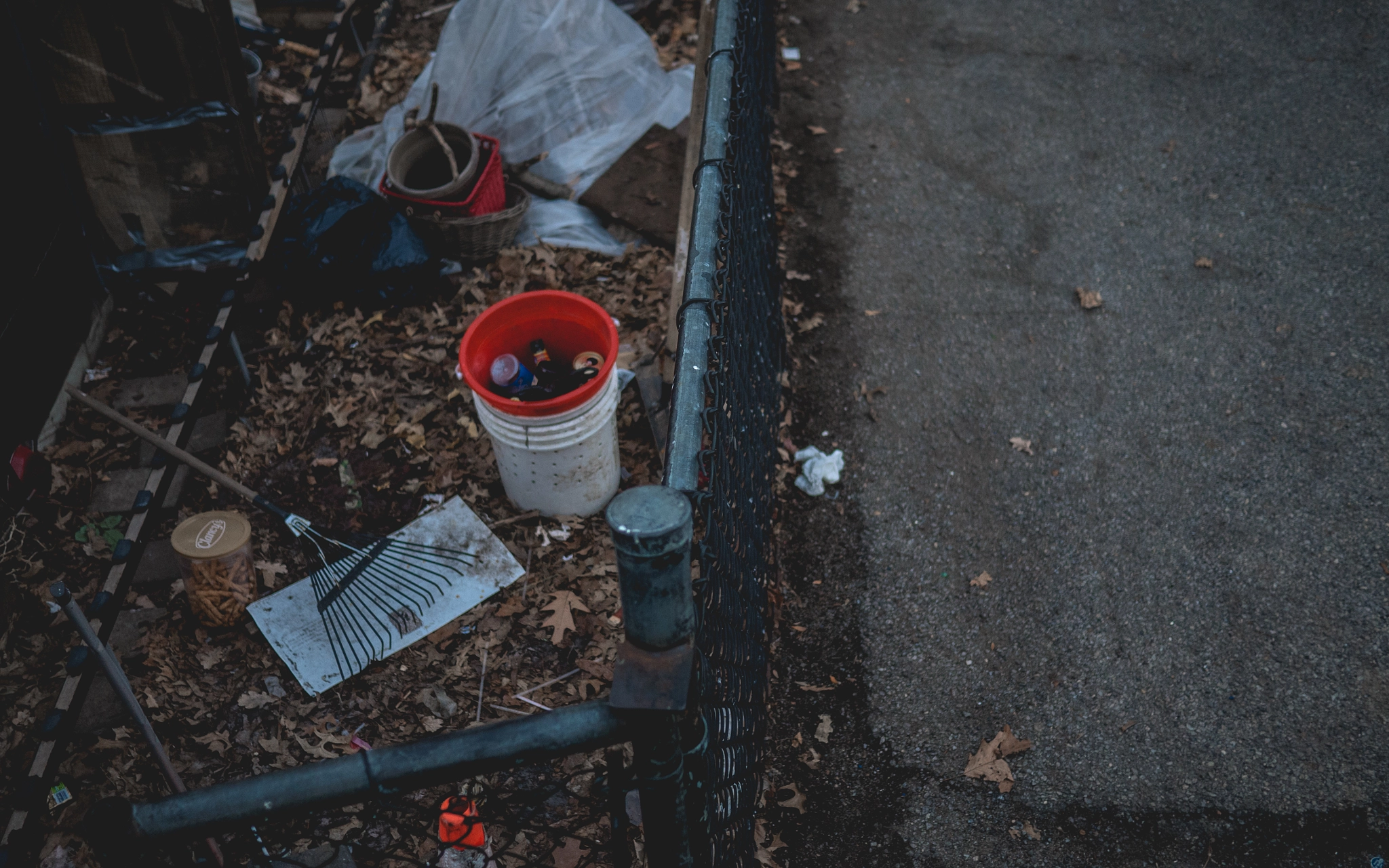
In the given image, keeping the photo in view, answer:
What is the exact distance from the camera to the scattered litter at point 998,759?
139 inches

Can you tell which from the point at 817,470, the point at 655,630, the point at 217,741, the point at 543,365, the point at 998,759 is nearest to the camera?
the point at 655,630

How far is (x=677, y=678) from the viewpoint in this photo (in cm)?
150

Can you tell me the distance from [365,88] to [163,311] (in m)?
2.74

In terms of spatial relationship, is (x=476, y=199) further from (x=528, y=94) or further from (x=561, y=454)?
(x=561, y=454)

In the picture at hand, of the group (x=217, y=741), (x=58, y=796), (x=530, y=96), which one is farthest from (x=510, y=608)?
(x=530, y=96)

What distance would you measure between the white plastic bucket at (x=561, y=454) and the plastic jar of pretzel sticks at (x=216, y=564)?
1292 mm

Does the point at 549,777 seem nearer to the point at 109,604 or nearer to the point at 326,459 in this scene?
the point at 109,604

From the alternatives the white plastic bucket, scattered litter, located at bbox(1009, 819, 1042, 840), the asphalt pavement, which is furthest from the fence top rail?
scattered litter, located at bbox(1009, 819, 1042, 840)

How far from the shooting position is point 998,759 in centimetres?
359

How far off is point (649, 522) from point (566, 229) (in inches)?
195


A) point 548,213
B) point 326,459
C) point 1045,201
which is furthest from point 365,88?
point 1045,201

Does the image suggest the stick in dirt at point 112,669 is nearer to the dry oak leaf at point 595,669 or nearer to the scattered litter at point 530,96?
the dry oak leaf at point 595,669

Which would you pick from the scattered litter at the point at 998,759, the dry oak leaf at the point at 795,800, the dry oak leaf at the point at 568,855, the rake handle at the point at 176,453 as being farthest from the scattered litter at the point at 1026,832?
the rake handle at the point at 176,453

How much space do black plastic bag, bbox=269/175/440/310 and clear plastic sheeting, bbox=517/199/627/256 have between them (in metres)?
0.79
